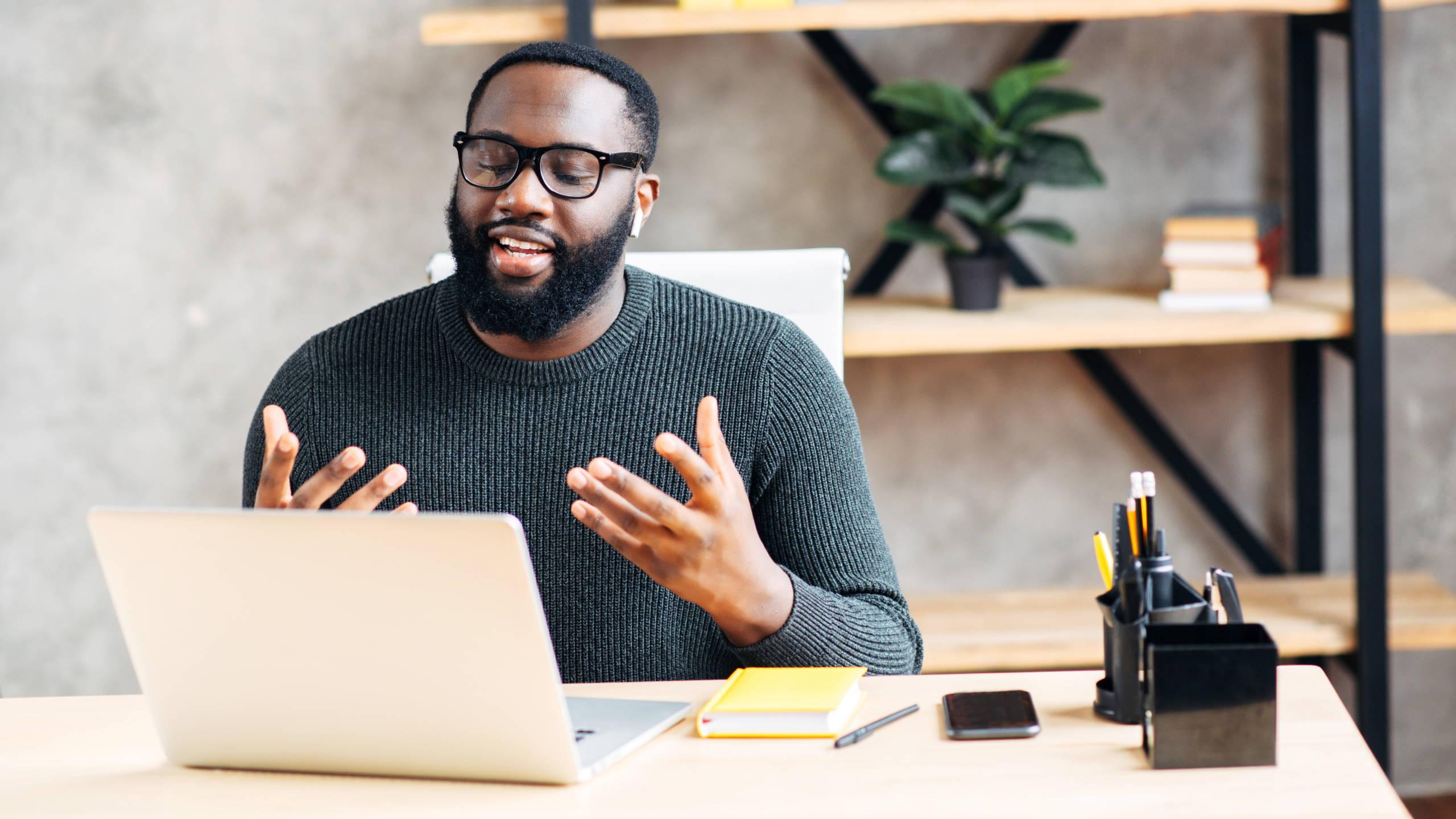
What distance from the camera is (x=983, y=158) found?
2.10 meters

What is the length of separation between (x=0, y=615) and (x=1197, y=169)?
221 cm

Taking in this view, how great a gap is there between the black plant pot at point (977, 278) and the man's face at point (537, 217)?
2.81 feet

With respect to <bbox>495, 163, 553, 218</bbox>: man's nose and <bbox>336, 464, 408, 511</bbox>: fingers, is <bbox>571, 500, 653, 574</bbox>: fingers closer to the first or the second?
<bbox>336, 464, 408, 511</bbox>: fingers

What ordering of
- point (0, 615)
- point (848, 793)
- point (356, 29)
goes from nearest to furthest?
point (848, 793)
point (356, 29)
point (0, 615)

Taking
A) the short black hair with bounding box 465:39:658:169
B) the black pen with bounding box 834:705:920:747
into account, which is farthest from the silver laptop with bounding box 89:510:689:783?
the short black hair with bounding box 465:39:658:169

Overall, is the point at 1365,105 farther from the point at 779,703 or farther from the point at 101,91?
the point at 101,91

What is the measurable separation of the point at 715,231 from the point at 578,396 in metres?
1.05

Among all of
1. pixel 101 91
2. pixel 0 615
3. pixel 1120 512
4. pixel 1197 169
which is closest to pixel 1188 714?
pixel 1120 512

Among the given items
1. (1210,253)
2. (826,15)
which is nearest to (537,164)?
(826,15)

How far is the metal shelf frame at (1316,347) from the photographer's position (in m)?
1.99

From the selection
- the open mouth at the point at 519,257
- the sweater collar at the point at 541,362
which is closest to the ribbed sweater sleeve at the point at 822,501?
the sweater collar at the point at 541,362

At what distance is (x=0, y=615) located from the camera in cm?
257

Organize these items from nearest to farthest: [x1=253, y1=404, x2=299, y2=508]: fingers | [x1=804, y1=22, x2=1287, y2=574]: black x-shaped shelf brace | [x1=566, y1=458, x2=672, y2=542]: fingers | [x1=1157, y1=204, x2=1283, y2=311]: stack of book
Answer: [x1=566, y1=458, x2=672, y2=542]: fingers < [x1=253, y1=404, x2=299, y2=508]: fingers < [x1=1157, y1=204, x2=1283, y2=311]: stack of book < [x1=804, y1=22, x2=1287, y2=574]: black x-shaped shelf brace

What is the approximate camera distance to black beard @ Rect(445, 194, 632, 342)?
1376mm
